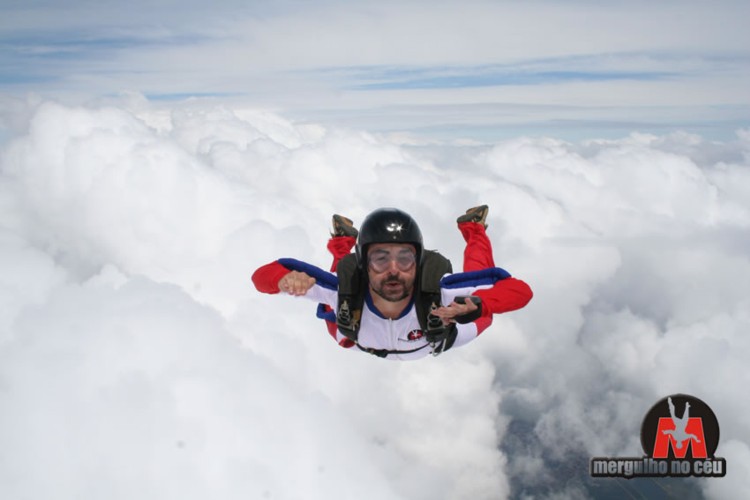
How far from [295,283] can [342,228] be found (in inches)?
103

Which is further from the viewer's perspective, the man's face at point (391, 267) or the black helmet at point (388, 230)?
the man's face at point (391, 267)

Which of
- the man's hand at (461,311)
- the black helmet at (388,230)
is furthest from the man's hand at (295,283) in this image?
the man's hand at (461,311)

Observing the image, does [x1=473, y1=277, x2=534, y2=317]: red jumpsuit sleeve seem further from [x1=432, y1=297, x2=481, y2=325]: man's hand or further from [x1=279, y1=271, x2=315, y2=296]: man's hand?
[x1=279, y1=271, x2=315, y2=296]: man's hand

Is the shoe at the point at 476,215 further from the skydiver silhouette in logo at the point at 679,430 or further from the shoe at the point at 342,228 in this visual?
the skydiver silhouette in logo at the point at 679,430

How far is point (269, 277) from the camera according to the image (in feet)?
19.5

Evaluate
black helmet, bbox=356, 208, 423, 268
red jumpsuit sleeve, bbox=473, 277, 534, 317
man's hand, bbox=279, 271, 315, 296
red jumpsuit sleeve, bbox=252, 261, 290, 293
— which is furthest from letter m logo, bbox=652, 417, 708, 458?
red jumpsuit sleeve, bbox=252, 261, 290, 293

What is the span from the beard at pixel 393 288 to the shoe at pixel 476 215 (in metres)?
2.21

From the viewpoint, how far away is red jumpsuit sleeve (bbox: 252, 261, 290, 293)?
592cm

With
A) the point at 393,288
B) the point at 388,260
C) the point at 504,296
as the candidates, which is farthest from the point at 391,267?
the point at 504,296

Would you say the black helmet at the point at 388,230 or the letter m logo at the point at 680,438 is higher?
the black helmet at the point at 388,230

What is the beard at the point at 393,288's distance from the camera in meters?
5.74

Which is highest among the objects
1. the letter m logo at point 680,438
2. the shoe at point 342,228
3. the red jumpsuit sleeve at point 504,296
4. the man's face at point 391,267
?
the shoe at point 342,228

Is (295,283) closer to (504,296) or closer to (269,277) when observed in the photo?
(269,277)

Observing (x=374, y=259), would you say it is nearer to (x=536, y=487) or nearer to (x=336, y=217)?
(x=336, y=217)
